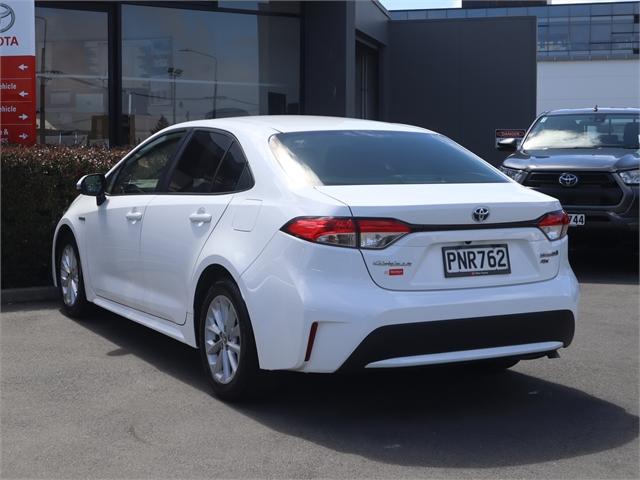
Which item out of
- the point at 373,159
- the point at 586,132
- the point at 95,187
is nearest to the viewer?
A: the point at 373,159

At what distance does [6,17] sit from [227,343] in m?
5.87

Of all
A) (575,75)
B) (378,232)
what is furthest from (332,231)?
(575,75)

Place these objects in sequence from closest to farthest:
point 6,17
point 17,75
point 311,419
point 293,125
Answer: point 311,419
point 293,125
point 6,17
point 17,75

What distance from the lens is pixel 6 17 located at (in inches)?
369

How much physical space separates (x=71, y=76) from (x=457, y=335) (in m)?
10.3

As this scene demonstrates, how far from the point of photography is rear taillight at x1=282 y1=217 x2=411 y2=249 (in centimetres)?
442

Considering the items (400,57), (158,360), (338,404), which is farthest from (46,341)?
(400,57)

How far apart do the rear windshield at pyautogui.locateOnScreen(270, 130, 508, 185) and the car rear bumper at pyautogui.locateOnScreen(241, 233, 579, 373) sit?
1.86 feet

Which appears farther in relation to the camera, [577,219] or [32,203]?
[577,219]

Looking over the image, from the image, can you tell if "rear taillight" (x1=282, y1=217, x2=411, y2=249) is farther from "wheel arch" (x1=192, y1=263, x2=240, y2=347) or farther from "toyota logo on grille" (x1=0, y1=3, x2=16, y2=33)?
"toyota logo on grille" (x1=0, y1=3, x2=16, y2=33)

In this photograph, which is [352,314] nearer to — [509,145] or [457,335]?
[457,335]

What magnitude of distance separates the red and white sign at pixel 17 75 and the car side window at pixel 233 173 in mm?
4795

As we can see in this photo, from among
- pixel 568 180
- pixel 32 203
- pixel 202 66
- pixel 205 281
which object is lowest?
pixel 205 281

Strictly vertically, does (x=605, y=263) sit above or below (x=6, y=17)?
below
